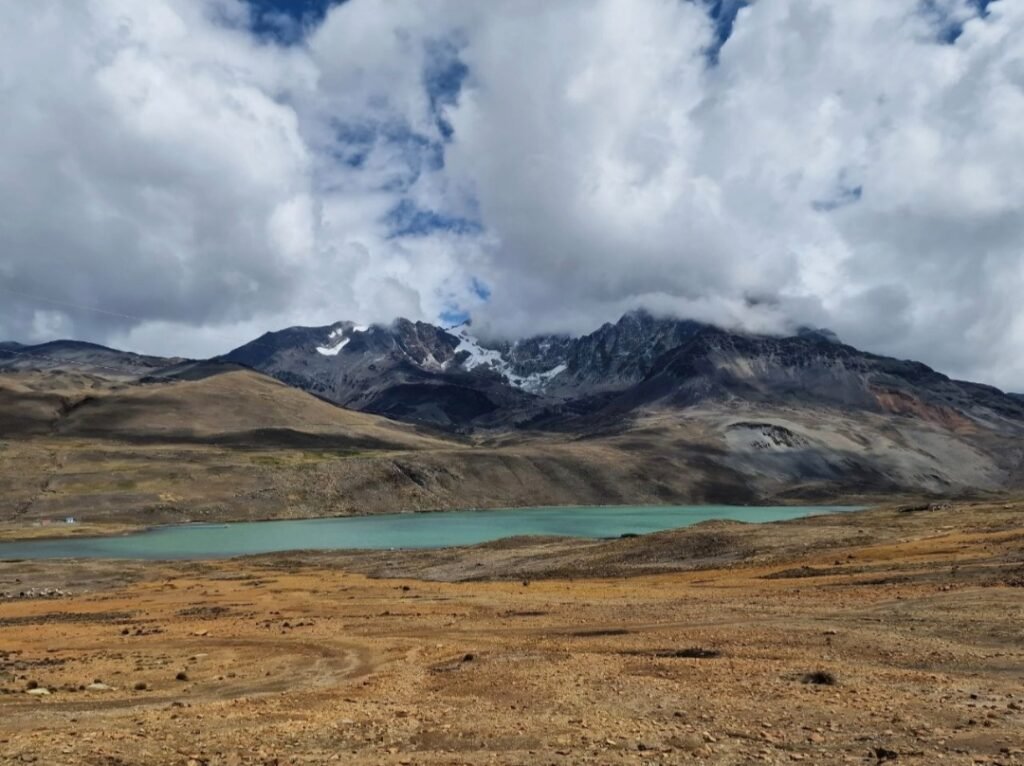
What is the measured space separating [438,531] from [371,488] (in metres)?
70.3

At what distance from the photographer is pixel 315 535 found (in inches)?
4535

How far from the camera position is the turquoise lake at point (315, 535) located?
307ft

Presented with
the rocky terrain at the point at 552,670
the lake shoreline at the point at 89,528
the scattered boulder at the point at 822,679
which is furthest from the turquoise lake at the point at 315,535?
the scattered boulder at the point at 822,679

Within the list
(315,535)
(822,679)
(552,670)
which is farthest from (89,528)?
(822,679)

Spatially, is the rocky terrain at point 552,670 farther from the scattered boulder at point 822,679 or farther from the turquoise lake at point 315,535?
the turquoise lake at point 315,535

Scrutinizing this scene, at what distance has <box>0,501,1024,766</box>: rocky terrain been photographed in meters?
14.1

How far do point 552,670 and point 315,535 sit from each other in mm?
99811

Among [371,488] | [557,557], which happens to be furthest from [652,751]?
[371,488]

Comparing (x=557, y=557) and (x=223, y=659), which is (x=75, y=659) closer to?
(x=223, y=659)

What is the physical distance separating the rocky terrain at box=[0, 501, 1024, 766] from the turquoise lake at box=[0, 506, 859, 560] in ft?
158

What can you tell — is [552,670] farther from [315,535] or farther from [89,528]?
[89,528]

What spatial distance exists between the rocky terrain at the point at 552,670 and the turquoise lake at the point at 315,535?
48033 mm

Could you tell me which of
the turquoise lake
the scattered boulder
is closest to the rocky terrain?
the scattered boulder

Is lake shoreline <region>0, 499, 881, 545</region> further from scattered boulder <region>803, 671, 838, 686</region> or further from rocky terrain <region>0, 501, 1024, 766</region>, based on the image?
scattered boulder <region>803, 671, 838, 686</region>
